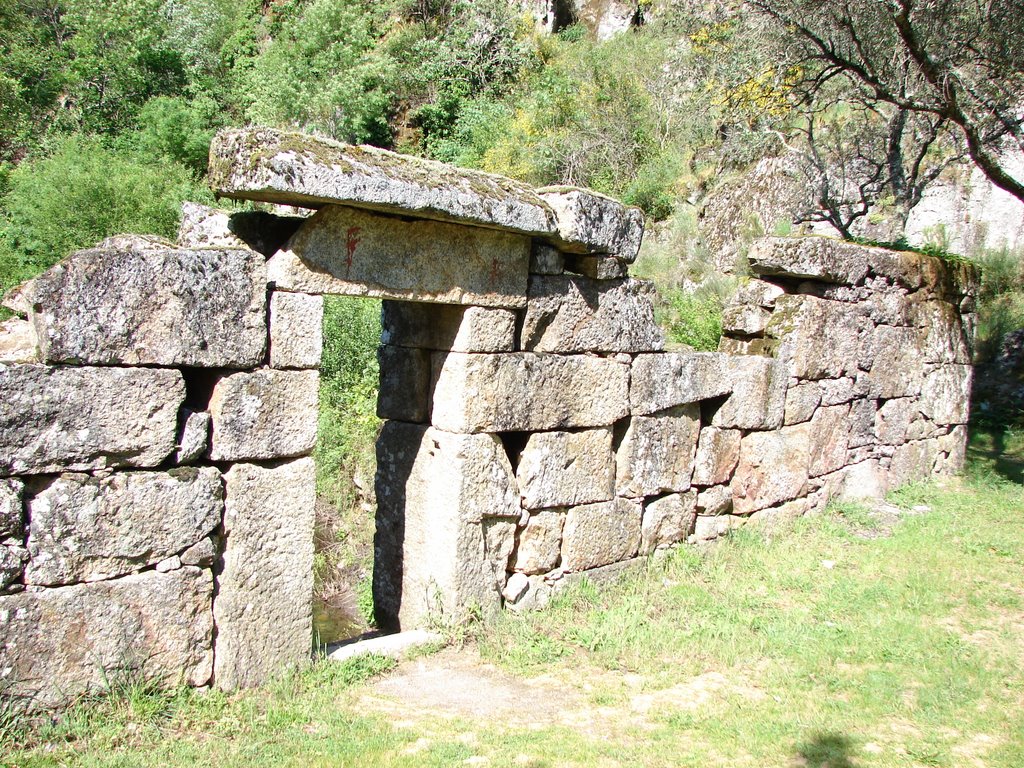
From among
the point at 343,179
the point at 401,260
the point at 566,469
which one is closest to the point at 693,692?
the point at 566,469

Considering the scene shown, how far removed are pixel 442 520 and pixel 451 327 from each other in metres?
1.23

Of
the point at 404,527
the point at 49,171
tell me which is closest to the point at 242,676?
the point at 404,527

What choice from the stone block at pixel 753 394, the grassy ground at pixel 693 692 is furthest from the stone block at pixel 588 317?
the grassy ground at pixel 693 692

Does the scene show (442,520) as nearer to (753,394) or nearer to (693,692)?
(693,692)

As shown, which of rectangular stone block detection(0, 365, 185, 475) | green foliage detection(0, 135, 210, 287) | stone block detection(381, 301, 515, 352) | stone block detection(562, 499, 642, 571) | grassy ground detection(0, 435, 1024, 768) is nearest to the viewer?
rectangular stone block detection(0, 365, 185, 475)

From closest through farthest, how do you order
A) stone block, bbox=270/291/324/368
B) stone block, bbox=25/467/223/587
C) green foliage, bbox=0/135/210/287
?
stone block, bbox=25/467/223/587
stone block, bbox=270/291/324/368
green foliage, bbox=0/135/210/287

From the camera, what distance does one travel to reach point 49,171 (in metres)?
16.6

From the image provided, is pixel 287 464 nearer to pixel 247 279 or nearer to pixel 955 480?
pixel 247 279

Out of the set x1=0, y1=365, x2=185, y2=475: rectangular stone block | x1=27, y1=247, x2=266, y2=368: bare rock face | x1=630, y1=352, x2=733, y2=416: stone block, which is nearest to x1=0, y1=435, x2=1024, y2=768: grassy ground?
x1=0, y1=365, x2=185, y2=475: rectangular stone block

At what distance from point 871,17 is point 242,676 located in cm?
1007

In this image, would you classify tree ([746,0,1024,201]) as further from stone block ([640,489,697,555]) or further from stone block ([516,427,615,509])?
stone block ([516,427,615,509])

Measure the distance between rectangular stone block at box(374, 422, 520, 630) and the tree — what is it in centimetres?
646

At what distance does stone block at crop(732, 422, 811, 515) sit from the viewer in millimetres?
7195

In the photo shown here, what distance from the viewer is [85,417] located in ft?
12.0
